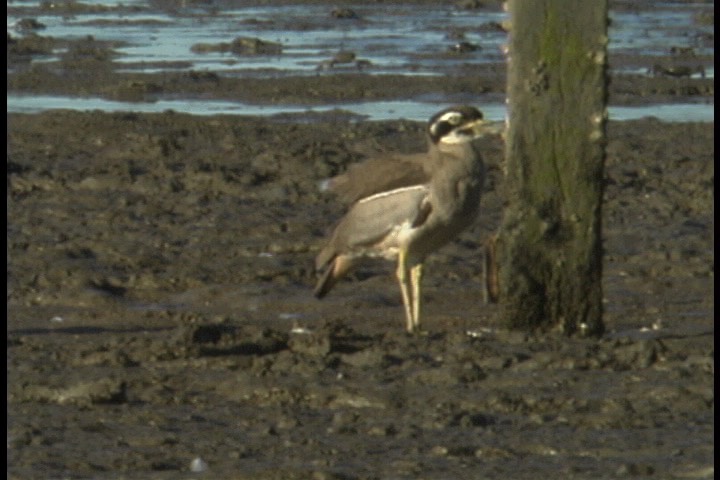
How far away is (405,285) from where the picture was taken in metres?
11.2

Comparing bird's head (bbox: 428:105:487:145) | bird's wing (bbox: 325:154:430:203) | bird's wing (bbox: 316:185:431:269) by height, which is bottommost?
bird's wing (bbox: 316:185:431:269)

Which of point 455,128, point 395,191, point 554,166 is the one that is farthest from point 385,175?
point 554,166

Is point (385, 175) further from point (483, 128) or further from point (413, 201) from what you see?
point (483, 128)

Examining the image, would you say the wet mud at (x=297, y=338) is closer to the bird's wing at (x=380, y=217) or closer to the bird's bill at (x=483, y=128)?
the bird's wing at (x=380, y=217)

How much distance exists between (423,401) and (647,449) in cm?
121

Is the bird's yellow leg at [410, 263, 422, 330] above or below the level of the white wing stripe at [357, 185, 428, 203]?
below

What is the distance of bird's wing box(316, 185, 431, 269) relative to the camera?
11102 millimetres

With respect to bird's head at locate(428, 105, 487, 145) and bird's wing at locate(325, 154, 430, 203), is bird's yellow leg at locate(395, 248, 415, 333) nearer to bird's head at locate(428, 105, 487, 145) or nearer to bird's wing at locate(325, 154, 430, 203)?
bird's wing at locate(325, 154, 430, 203)

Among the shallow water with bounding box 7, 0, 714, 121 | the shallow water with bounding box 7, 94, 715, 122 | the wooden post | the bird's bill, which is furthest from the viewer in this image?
the shallow water with bounding box 7, 0, 714, 121

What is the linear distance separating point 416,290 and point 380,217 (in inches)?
16.2

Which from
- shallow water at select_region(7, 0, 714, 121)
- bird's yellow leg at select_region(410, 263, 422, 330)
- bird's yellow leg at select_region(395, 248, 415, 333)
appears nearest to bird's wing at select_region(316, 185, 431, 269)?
bird's yellow leg at select_region(395, 248, 415, 333)

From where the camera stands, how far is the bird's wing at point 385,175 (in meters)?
11.1

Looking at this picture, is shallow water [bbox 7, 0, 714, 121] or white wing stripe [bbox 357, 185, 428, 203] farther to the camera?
shallow water [bbox 7, 0, 714, 121]

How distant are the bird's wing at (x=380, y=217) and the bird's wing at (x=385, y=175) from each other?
3cm
